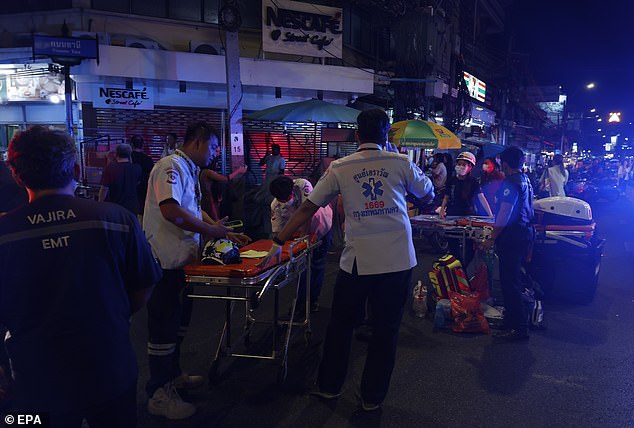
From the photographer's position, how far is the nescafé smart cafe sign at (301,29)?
12281 mm

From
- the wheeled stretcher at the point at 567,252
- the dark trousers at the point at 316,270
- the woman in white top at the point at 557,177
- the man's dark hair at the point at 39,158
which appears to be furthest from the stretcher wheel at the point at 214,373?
the woman in white top at the point at 557,177

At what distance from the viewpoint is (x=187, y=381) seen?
3922 mm

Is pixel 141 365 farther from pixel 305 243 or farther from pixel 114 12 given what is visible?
pixel 114 12

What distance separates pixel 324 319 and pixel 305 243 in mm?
1683

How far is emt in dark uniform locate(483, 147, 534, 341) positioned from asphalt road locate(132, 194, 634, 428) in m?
0.28

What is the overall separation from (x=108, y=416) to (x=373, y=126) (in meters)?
2.54

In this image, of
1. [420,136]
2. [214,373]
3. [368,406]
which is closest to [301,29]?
[420,136]

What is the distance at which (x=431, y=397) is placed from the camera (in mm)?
3879

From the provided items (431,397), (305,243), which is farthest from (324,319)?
(431,397)

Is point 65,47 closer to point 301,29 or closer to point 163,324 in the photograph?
point 301,29

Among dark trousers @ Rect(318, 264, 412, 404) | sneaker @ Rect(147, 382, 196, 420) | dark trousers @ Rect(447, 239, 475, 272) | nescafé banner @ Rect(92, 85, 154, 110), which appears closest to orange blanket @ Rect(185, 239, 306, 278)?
dark trousers @ Rect(318, 264, 412, 404)

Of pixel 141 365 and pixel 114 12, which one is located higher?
pixel 114 12

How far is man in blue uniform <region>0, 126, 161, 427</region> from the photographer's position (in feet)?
5.65

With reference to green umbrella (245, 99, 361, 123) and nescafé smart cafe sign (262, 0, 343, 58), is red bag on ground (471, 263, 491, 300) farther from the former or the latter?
nescafé smart cafe sign (262, 0, 343, 58)
